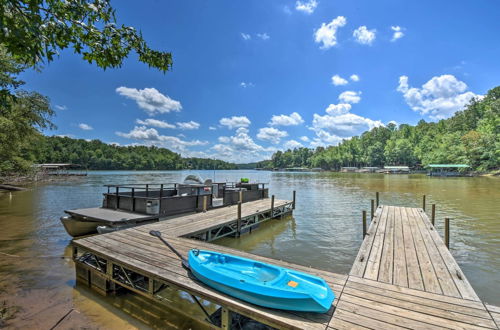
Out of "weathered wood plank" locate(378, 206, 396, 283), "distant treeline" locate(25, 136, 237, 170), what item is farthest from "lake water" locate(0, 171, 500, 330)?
"distant treeline" locate(25, 136, 237, 170)

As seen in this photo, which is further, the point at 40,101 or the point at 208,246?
the point at 40,101

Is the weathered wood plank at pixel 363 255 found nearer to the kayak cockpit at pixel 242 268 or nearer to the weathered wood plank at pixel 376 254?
the weathered wood plank at pixel 376 254

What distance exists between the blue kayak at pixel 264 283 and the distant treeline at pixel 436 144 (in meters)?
75.6

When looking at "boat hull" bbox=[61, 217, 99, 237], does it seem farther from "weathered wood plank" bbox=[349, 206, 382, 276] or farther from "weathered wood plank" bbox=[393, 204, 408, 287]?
"weathered wood plank" bbox=[393, 204, 408, 287]

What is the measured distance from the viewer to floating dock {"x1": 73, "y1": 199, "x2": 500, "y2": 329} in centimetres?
329

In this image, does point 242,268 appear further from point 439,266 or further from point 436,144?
point 436,144

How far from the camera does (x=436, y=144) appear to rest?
8738 centimetres

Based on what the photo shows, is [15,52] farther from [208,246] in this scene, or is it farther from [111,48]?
[208,246]

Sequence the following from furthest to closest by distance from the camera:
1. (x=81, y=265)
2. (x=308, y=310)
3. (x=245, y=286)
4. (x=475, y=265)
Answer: (x=475, y=265) < (x=81, y=265) < (x=245, y=286) < (x=308, y=310)

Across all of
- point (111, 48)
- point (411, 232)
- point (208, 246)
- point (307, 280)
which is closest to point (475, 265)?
point (411, 232)

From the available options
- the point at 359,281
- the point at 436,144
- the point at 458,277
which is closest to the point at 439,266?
the point at 458,277

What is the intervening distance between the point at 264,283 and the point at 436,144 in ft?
349

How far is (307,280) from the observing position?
3.79 m

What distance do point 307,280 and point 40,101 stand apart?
856 inches
